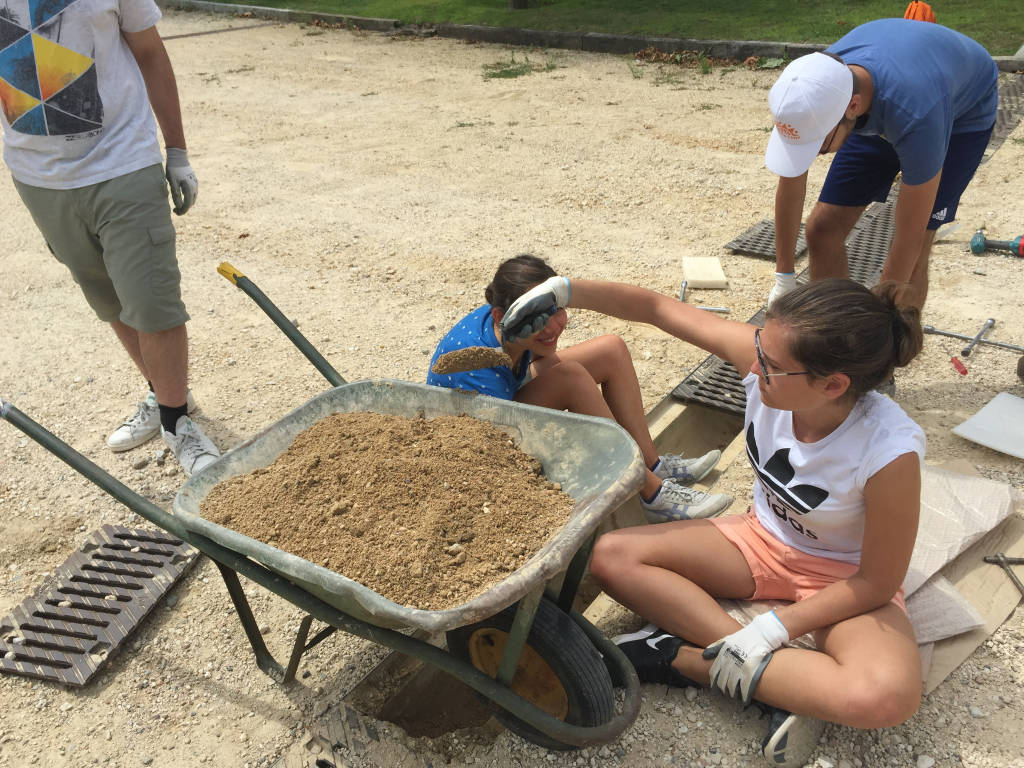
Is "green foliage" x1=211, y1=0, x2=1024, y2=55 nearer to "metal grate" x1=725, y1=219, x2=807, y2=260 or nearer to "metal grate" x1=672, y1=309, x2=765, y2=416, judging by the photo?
"metal grate" x1=725, y1=219, x2=807, y2=260

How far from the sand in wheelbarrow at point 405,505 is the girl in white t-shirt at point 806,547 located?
38 centimetres

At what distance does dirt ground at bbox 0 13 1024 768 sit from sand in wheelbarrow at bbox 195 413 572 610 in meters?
0.53

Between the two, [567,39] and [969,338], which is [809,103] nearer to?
[969,338]

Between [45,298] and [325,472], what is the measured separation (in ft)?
11.0

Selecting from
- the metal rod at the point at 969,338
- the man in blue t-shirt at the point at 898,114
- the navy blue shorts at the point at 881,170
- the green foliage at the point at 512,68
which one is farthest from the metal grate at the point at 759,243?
the green foliage at the point at 512,68

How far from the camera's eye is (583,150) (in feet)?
19.3

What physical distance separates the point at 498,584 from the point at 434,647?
0.24m

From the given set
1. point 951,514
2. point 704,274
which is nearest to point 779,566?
point 951,514

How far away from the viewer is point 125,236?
8.53ft

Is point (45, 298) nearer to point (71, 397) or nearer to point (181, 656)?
point (71, 397)

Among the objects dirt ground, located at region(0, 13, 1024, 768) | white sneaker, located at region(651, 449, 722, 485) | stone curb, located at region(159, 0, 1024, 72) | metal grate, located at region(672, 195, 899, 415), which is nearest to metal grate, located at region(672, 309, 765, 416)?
metal grate, located at region(672, 195, 899, 415)

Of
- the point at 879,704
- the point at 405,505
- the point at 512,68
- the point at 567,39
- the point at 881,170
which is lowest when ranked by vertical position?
the point at 879,704

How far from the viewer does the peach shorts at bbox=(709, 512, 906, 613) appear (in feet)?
6.38

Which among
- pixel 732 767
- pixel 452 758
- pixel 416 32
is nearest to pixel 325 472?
pixel 452 758
